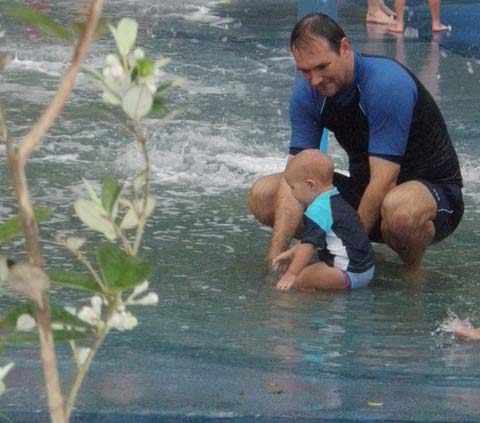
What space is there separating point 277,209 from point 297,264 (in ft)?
1.62

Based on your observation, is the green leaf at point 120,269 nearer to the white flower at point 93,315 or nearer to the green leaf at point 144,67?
the white flower at point 93,315

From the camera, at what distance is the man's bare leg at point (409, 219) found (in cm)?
500

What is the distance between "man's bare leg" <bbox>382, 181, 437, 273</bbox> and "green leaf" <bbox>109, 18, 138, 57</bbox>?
330 cm

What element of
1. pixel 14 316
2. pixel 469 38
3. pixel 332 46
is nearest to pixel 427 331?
pixel 332 46

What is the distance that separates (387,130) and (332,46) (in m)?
0.38

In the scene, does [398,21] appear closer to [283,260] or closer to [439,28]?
[439,28]

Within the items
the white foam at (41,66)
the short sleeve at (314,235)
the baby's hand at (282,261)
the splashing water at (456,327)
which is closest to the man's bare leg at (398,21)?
the white foam at (41,66)

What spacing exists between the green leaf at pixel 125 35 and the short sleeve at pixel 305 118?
3507 mm

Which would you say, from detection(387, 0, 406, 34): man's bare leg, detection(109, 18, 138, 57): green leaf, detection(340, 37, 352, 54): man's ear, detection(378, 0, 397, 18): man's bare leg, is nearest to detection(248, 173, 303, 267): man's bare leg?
detection(340, 37, 352, 54): man's ear

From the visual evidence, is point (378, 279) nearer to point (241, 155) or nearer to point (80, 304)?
point (80, 304)

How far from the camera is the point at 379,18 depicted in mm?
12844

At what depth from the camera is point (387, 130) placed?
4.95 m

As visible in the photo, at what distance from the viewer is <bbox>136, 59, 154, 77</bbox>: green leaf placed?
1745 mm

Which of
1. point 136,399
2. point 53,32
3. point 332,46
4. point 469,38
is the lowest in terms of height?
point 469,38
